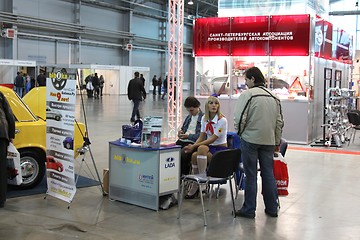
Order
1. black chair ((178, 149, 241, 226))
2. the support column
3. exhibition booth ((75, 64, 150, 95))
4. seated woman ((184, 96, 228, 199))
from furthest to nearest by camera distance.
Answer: exhibition booth ((75, 64, 150, 95)), the support column, seated woman ((184, 96, 228, 199)), black chair ((178, 149, 241, 226))

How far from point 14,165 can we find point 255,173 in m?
2.57

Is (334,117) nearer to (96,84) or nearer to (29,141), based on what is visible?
(29,141)

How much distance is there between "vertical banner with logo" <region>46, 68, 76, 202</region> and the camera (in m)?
4.96

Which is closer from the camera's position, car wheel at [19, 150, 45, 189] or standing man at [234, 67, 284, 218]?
standing man at [234, 67, 284, 218]

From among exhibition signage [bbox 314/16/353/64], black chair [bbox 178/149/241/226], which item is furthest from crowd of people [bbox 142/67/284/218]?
exhibition signage [bbox 314/16/353/64]

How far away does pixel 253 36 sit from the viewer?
10.9m

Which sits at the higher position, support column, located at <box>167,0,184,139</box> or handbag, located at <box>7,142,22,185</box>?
support column, located at <box>167,0,184,139</box>

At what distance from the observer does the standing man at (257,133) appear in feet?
15.5

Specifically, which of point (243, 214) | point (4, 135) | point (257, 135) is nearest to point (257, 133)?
point (257, 135)

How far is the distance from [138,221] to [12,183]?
1.76m

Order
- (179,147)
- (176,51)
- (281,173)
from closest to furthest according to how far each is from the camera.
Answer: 1. (179,147)
2. (281,173)
3. (176,51)

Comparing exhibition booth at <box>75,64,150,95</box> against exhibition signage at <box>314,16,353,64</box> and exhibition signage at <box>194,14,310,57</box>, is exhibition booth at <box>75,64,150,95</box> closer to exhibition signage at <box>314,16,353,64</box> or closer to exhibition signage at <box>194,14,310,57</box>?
exhibition signage at <box>314,16,353,64</box>

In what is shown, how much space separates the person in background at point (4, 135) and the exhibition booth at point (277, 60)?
681 centimetres

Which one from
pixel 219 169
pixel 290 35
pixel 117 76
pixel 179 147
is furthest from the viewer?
pixel 117 76
